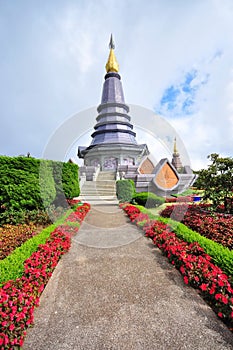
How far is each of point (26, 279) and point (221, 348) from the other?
305cm

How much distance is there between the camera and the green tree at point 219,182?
712cm

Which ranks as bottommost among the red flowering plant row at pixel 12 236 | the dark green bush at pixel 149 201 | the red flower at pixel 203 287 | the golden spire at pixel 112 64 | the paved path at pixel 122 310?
the paved path at pixel 122 310

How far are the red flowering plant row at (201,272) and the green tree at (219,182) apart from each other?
3669mm

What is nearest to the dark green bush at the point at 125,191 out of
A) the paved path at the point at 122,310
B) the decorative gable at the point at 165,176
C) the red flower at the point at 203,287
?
the decorative gable at the point at 165,176

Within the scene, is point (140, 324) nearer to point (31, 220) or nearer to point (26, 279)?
point (26, 279)

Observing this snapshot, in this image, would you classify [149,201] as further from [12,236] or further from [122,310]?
[122,310]

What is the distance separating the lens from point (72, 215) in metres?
7.51

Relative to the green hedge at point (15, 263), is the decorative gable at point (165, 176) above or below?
above

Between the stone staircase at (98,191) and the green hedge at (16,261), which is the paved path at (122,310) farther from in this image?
the stone staircase at (98,191)

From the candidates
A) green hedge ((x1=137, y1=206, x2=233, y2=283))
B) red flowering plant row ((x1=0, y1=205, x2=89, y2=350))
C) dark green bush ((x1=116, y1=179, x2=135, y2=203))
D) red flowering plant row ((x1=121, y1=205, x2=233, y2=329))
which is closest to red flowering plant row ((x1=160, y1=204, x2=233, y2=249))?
green hedge ((x1=137, y1=206, x2=233, y2=283))

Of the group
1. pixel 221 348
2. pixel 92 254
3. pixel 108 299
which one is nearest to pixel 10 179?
pixel 92 254

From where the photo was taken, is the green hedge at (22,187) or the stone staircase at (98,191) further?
the stone staircase at (98,191)

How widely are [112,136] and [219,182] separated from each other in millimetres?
21700

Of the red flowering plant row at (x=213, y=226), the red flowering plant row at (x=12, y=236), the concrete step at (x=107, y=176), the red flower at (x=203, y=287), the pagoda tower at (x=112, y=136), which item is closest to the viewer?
the red flower at (x=203, y=287)
